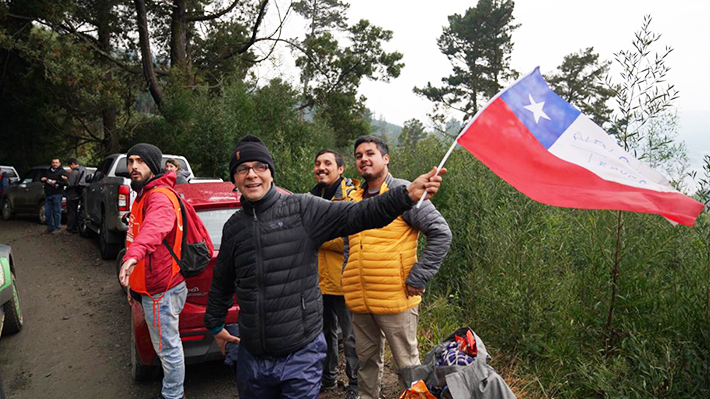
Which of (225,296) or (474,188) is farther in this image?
(474,188)

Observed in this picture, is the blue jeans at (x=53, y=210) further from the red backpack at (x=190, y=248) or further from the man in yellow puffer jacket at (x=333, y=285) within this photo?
the man in yellow puffer jacket at (x=333, y=285)

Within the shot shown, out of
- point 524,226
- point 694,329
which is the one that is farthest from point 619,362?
point 524,226

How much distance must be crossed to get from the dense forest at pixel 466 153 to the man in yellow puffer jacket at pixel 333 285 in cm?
101

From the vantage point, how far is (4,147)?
2116cm

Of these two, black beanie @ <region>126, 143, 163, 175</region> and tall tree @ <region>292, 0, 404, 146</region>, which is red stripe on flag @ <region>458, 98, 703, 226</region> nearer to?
black beanie @ <region>126, 143, 163, 175</region>

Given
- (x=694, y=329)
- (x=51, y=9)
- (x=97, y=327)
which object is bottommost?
(x=97, y=327)

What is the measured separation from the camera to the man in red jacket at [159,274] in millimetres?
3207

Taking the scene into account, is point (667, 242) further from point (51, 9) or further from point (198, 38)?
point (198, 38)

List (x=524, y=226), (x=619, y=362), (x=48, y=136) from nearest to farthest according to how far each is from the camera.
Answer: (x=619, y=362) < (x=524, y=226) < (x=48, y=136)

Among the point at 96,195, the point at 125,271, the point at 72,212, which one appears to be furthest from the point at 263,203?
the point at 72,212

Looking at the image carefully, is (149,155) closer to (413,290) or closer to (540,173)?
(413,290)

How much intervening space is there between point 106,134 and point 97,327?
675 inches

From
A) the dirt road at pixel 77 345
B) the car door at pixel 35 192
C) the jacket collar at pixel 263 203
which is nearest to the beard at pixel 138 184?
the jacket collar at pixel 263 203

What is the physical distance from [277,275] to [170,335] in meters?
1.62
